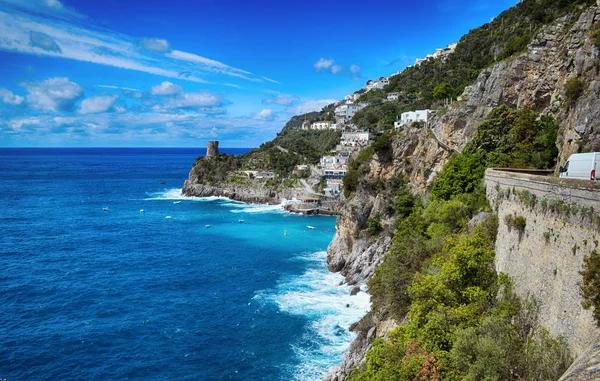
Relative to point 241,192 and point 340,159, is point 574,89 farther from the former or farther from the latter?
point 241,192

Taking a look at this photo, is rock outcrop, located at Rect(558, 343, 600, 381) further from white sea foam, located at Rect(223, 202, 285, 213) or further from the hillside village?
white sea foam, located at Rect(223, 202, 285, 213)

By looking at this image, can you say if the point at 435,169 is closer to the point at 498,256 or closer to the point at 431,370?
the point at 498,256

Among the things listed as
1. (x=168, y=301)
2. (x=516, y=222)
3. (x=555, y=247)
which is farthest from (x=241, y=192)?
(x=555, y=247)

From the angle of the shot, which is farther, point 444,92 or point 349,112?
point 349,112

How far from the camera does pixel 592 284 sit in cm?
1081

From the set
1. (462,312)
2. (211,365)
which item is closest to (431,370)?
(462,312)

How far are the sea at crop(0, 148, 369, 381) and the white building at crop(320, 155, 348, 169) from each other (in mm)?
28270

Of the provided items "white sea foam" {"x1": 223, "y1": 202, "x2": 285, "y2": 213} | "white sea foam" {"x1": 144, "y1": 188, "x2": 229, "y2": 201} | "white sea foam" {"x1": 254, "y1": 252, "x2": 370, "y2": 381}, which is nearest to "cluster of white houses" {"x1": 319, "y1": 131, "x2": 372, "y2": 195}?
"white sea foam" {"x1": 223, "y1": 202, "x2": 285, "y2": 213}

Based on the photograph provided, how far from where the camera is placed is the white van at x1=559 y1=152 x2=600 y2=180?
1416 cm

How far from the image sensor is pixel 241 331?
30594mm

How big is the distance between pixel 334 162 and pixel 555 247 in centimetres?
8563

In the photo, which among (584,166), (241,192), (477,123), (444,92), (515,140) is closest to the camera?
(584,166)

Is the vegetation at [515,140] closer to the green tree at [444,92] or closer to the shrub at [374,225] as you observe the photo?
the shrub at [374,225]

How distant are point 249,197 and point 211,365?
71.4 metres
